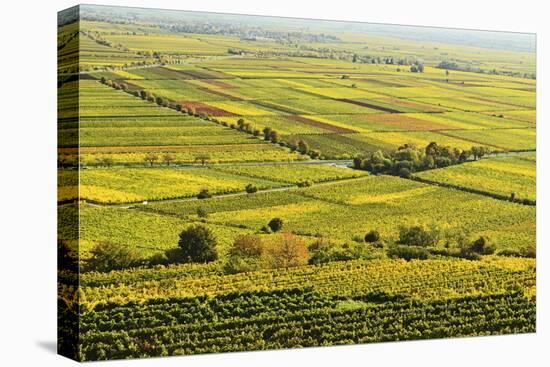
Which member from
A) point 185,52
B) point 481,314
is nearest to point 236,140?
point 185,52

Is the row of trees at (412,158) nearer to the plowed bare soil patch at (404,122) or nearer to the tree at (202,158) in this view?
the plowed bare soil patch at (404,122)

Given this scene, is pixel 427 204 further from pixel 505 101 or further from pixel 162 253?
pixel 162 253

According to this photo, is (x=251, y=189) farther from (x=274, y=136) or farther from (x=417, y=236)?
(x=417, y=236)

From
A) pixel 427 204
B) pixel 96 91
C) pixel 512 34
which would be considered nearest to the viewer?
pixel 96 91

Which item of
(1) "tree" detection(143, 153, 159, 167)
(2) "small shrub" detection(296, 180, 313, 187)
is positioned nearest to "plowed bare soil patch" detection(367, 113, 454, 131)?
(2) "small shrub" detection(296, 180, 313, 187)

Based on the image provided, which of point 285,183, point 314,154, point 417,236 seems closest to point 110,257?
point 285,183

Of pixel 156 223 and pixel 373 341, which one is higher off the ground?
pixel 156 223
